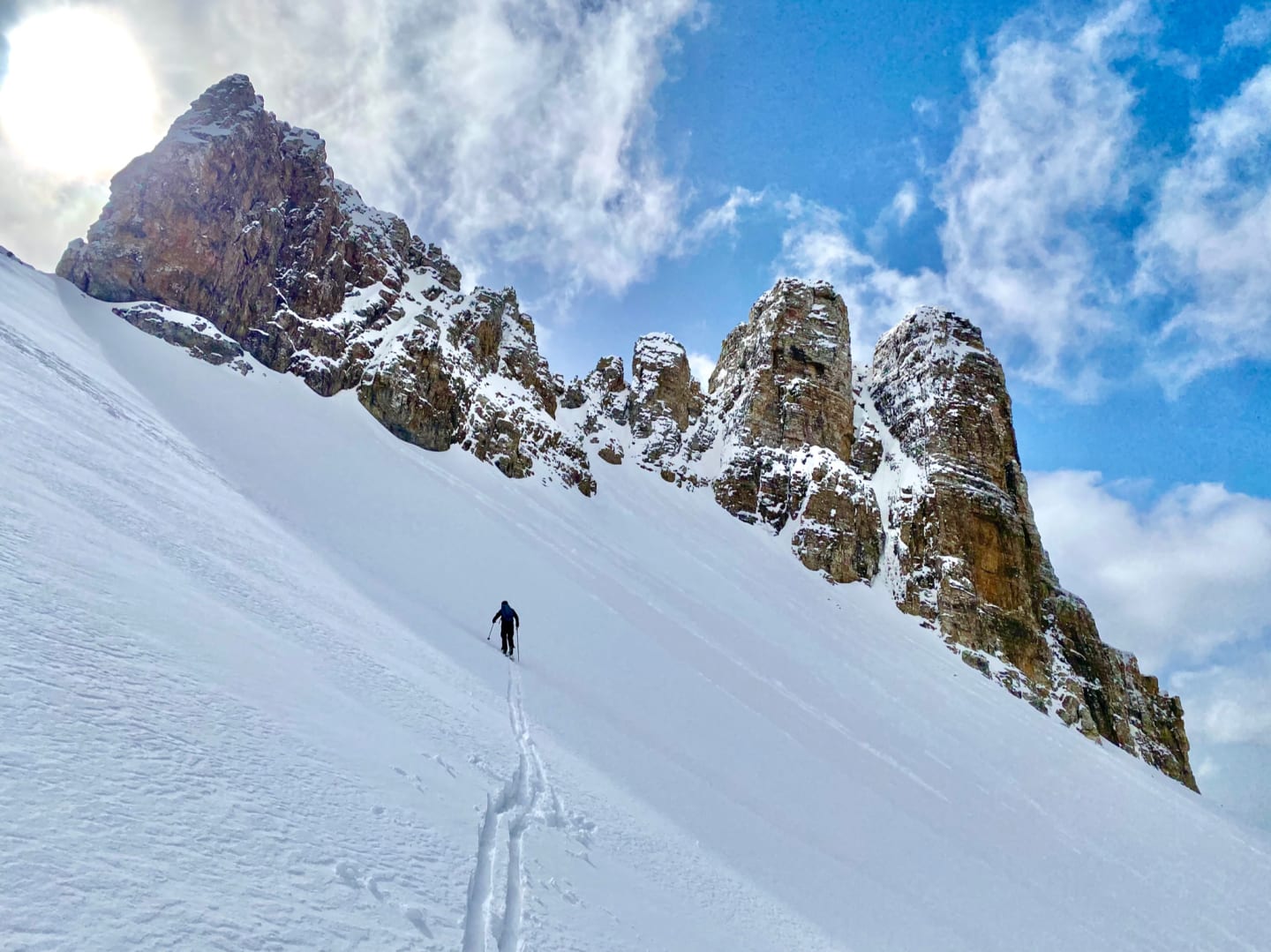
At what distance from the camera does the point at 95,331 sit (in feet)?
118

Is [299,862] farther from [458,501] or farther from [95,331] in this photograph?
[95,331]

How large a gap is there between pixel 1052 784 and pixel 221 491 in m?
35.8

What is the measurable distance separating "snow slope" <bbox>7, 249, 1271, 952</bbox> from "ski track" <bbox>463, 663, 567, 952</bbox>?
0.04 m

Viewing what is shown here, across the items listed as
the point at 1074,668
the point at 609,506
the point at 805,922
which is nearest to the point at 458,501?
the point at 609,506

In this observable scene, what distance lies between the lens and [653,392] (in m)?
72.3

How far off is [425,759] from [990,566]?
59206mm

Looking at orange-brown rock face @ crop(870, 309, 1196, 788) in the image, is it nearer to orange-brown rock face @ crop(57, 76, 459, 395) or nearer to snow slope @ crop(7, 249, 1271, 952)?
snow slope @ crop(7, 249, 1271, 952)

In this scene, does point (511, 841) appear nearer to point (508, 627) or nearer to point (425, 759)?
point (425, 759)

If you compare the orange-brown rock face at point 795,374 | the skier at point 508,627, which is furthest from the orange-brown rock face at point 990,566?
the skier at point 508,627

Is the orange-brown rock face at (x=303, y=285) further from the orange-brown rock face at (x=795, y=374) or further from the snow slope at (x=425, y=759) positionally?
the orange-brown rock face at (x=795, y=374)

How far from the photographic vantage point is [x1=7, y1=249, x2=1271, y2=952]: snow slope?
141 inches

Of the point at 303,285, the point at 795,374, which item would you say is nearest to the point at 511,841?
the point at 303,285

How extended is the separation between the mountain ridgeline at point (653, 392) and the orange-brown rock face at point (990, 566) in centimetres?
22

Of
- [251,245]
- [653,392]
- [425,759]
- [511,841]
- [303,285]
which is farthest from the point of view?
[653,392]
